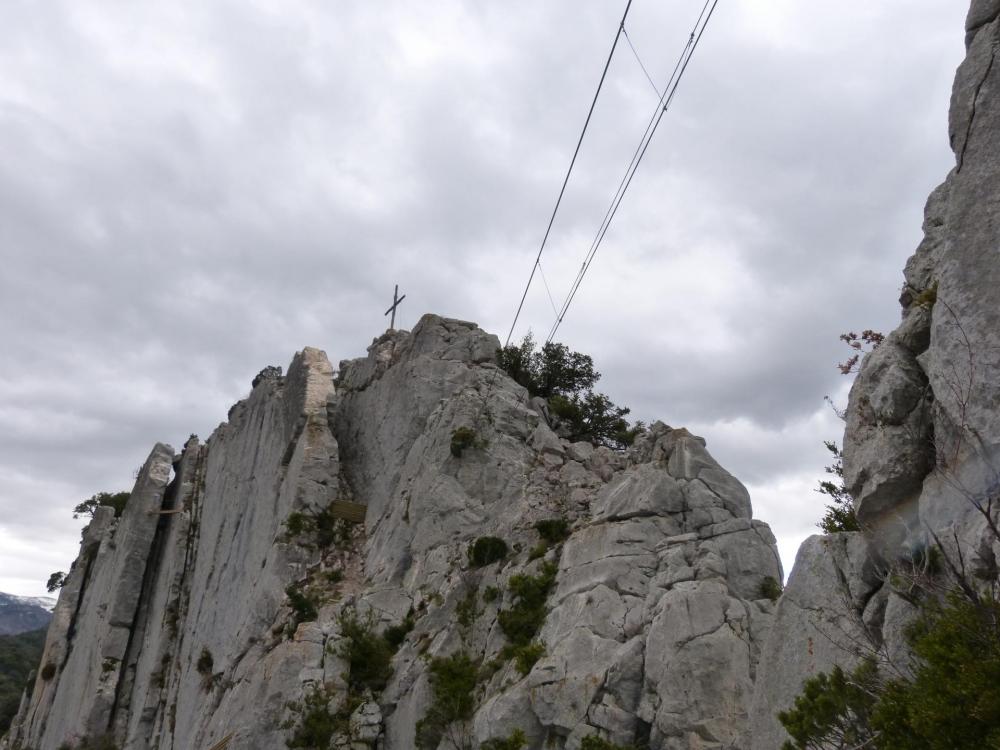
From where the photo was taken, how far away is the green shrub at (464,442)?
2431 cm

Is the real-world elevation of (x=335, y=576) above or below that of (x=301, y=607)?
above

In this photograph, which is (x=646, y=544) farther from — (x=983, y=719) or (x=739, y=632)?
(x=983, y=719)

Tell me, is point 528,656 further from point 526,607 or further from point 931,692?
point 931,692

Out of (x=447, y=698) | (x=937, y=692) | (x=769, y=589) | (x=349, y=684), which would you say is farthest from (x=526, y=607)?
(x=937, y=692)

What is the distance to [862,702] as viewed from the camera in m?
8.66

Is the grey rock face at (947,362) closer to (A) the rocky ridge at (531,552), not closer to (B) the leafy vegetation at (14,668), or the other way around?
(A) the rocky ridge at (531,552)

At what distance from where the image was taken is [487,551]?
20875 millimetres

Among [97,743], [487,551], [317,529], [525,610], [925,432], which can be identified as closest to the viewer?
[925,432]

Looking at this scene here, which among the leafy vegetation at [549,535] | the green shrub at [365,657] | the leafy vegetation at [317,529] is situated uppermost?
the leafy vegetation at [317,529]

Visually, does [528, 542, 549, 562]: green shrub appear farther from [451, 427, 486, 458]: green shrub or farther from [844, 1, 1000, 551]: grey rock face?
[844, 1, 1000, 551]: grey rock face

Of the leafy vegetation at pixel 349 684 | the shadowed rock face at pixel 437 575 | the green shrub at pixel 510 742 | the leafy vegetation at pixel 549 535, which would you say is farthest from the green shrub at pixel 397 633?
the green shrub at pixel 510 742

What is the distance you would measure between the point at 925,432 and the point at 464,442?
16307mm

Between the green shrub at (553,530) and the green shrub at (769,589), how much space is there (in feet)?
17.7

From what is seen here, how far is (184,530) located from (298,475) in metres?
19.7
